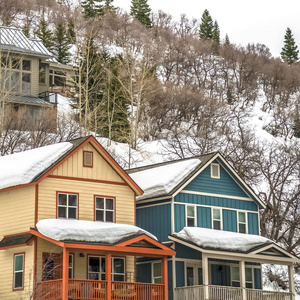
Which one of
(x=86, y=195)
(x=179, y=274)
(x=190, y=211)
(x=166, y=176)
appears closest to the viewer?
(x=86, y=195)

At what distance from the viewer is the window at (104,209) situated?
1443 inches

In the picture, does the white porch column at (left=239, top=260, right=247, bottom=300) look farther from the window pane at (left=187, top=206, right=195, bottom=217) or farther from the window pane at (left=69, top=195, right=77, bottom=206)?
the window pane at (left=69, top=195, right=77, bottom=206)

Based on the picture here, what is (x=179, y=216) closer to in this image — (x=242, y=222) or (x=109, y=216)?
(x=109, y=216)

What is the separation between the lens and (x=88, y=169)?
36688 mm

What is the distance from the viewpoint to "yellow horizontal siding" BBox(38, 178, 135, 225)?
34594 mm

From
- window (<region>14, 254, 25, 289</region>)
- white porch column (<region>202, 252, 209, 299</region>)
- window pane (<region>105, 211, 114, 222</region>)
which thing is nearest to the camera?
window (<region>14, 254, 25, 289</region>)

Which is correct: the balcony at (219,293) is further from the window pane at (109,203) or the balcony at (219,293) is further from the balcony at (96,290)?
the window pane at (109,203)

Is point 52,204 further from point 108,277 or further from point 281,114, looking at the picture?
point 281,114

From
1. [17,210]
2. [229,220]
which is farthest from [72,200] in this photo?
[229,220]

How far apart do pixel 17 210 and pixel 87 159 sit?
434 centimetres

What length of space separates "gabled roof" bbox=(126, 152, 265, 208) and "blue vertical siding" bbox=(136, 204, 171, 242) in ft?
2.49

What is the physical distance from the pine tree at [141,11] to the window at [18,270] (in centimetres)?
10359

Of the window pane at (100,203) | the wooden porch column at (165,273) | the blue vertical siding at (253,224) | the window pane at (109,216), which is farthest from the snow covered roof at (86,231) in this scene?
the blue vertical siding at (253,224)

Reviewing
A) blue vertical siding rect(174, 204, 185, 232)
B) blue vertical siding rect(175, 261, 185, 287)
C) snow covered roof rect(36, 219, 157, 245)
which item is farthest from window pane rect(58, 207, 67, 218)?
blue vertical siding rect(175, 261, 185, 287)
